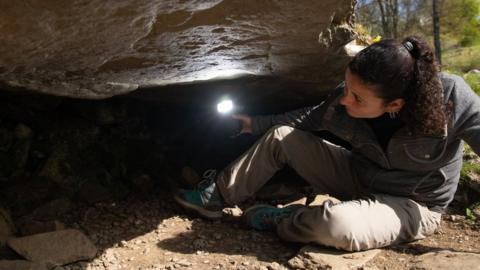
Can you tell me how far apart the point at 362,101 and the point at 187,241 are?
1.51m

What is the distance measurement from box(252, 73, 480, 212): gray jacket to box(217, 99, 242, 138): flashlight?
752 millimetres

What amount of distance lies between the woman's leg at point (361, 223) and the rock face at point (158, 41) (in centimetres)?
111

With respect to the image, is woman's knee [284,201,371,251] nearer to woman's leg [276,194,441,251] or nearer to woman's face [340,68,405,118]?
woman's leg [276,194,441,251]

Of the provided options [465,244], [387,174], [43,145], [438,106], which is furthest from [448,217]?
[43,145]

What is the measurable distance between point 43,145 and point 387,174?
2.71 m

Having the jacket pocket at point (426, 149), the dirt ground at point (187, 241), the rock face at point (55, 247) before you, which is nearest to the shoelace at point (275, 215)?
the dirt ground at point (187, 241)

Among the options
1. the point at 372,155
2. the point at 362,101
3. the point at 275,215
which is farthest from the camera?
the point at 275,215

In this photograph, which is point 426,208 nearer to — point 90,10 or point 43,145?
point 90,10

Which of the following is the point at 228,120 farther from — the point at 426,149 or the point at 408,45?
the point at 408,45

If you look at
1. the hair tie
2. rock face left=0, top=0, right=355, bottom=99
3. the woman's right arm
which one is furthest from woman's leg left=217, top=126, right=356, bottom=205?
the hair tie

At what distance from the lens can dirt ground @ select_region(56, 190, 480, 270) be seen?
9.44 ft

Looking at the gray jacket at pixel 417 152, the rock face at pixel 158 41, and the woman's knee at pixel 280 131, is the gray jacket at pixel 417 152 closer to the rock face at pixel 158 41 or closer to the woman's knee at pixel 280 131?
the woman's knee at pixel 280 131

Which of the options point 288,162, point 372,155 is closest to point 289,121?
point 288,162

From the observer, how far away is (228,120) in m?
4.42
